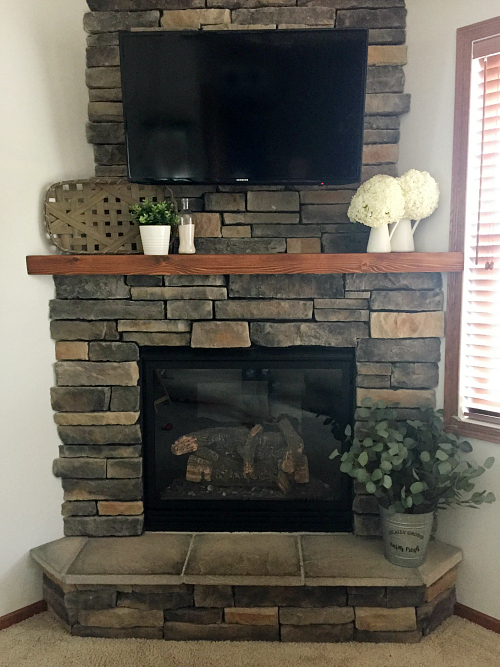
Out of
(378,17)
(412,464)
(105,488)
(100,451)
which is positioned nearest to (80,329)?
(100,451)

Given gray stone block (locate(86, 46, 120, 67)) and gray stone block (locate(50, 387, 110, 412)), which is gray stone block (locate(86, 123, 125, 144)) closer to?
gray stone block (locate(86, 46, 120, 67))

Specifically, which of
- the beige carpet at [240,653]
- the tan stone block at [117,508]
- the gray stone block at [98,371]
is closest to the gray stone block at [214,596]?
the beige carpet at [240,653]

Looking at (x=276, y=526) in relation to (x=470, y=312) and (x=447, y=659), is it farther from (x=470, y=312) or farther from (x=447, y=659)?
(x=470, y=312)

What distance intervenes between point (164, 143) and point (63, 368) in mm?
994

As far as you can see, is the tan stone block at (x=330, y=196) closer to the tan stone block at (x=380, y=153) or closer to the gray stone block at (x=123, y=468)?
the tan stone block at (x=380, y=153)

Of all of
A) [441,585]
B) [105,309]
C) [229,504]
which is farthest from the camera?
[229,504]

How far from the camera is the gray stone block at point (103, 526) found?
7.29ft

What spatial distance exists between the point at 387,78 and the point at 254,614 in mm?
2145

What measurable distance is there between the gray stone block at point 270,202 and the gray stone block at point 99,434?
1053mm

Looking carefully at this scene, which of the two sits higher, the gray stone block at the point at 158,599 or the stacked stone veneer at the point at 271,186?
the stacked stone veneer at the point at 271,186

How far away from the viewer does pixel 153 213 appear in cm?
199

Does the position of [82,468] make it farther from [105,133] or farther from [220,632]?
[105,133]

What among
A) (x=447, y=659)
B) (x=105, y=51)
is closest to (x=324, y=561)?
(x=447, y=659)

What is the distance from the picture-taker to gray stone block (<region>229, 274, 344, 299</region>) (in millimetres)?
2098
